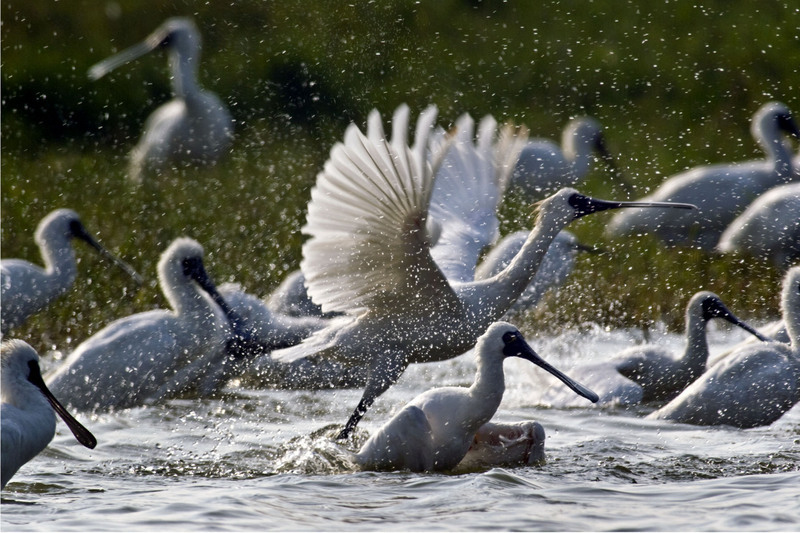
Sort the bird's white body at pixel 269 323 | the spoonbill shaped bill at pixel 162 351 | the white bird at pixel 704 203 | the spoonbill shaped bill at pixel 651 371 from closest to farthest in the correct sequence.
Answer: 1. the spoonbill shaped bill at pixel 162 351
2. the spoonbill shaped bill at pixel 651 371
3. the bird's white body at pixel 269 323
4. the white bird at pixel 704 203

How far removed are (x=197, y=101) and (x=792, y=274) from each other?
7.03 meters

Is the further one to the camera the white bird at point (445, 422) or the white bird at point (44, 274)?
the white bird at point (44, 274)

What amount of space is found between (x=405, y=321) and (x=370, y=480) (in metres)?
1.22

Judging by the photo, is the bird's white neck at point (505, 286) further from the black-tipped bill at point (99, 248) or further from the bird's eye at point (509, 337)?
the black-tipped bill at point (99, 248)

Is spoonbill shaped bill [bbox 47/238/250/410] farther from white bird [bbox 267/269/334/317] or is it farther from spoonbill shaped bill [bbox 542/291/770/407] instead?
spoonbill shaped bill [bbox 542/291/770/407]

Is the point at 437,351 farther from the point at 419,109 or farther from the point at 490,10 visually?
the point at 490,10

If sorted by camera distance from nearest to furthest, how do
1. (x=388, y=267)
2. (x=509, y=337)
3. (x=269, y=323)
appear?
(x=509, y=337), (x=388, y=267), (x=269, y=323)

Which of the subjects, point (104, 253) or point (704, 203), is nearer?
point (104, 253)

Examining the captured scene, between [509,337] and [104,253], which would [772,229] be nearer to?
[509,337]

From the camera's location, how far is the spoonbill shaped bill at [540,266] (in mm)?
8000

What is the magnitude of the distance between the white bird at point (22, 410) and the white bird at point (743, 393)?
3.01 m

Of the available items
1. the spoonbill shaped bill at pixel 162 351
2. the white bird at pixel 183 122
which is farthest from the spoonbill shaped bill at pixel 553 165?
the spoonbill shaped bill at pixel 162 351

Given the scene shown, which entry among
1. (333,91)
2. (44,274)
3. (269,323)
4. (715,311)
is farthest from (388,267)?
(333,91)

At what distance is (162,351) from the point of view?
22.4 feet
